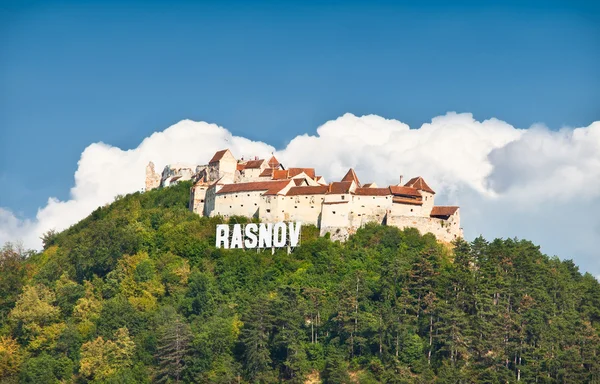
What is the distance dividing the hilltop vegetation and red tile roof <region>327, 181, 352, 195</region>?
4.42m

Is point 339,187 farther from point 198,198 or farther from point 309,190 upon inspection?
point 198,198

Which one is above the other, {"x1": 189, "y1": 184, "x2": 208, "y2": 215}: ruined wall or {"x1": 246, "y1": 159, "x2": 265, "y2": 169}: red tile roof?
{"x1": 246, "y1": 159, "x2": 265, "y2": 169}: red tile roof

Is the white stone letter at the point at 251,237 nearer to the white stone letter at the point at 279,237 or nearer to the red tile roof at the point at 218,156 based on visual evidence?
the white stone letter at the point at 279,237

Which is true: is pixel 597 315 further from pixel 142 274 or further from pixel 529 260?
pixel 142 274

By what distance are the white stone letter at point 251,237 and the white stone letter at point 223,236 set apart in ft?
6.60

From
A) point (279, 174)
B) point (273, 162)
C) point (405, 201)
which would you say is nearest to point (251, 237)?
point (279, 174)

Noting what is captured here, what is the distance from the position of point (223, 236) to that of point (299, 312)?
1698 centimetres

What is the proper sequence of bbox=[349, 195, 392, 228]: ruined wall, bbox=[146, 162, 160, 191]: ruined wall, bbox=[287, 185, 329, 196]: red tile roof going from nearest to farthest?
bbox=[349, 195, 392, 228]: ruined wall → bbox=[287, 185, 329, 196]: red tile roof → bbox=[146, 162, 160, 191]: ruined wall

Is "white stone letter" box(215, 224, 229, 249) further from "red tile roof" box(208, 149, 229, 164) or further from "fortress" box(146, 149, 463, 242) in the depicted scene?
"red tile roof" box(208, 149, 229, 164)

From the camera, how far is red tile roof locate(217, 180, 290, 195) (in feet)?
358

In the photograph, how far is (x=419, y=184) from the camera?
110 meters

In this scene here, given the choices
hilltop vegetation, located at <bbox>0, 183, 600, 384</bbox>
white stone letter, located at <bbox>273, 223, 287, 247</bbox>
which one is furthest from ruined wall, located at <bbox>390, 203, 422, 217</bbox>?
white stone letter, located at <bbox>273, 223, 287, 247</bbox>

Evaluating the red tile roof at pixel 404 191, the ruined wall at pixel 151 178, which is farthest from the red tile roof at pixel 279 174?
the ruined wall at pixel 151 178

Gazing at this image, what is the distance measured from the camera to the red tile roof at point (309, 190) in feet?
351
